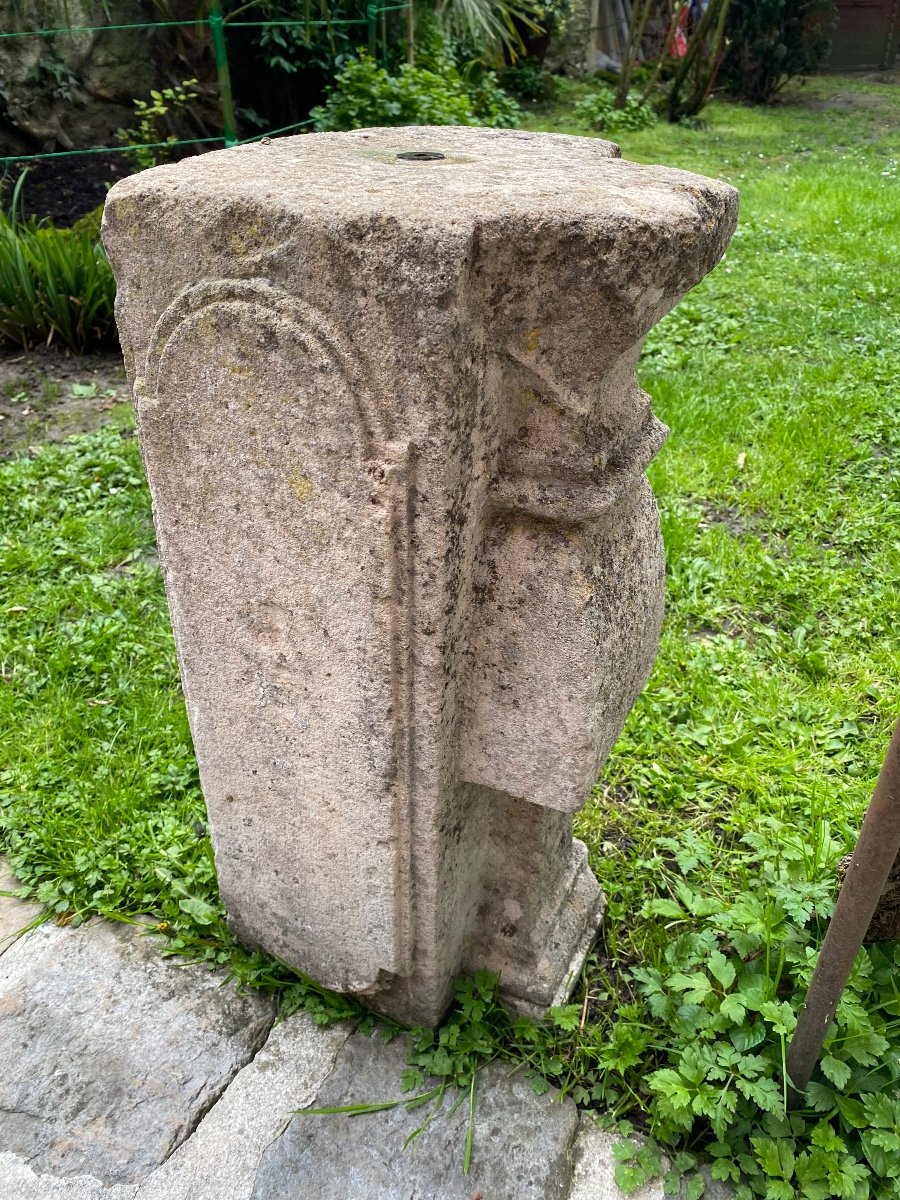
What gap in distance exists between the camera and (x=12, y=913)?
2020mm

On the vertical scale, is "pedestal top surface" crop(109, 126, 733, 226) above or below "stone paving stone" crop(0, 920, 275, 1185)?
above

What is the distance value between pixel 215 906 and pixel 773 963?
3.66 feet

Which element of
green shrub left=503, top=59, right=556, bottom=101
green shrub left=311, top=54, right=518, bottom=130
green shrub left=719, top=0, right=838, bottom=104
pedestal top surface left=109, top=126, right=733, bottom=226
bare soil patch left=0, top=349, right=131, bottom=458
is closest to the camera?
pedestal top surface left=109, top=126, right=733, bottom=226

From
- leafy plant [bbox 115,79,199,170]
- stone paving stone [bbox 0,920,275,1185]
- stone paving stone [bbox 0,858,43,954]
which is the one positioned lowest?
stone paving stone [bbox 0,858,43,954]

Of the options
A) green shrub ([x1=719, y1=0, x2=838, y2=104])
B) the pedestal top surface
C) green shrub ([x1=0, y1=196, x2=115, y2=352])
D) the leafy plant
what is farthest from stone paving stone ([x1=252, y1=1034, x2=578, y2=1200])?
green shrub ([x1=719, y1=0, x2=838, y2=104])

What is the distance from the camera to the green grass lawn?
5.33ft

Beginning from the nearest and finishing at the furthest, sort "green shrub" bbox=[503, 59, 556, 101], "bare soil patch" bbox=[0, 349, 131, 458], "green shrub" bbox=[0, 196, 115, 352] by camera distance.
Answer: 1. "bare soil patch" bbox=[0, 349, 131, 458]
2. "green shrub" bbox=[0, 196, 115, 352]
3. "green shrub" bbox=[503, 59, 556, 101]

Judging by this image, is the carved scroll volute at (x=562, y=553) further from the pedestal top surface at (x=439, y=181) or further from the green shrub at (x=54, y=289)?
the green shrub at (x=54, y=289)

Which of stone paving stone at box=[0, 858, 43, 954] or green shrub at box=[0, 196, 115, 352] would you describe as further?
green shrub at box=[0, 196, 115, 352]

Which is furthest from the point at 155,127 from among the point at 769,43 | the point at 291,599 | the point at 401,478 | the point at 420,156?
the point at 769,43

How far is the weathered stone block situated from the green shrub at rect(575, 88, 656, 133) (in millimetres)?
8661

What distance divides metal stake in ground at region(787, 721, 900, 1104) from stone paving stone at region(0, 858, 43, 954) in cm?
151

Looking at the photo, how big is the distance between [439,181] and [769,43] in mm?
12311

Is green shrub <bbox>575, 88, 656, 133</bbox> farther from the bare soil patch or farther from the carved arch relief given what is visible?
the carved arch relief
